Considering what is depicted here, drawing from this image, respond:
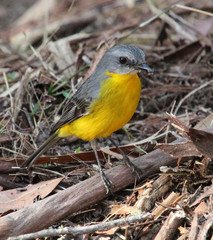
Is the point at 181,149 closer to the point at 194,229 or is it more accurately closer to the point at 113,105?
the point at 194,229

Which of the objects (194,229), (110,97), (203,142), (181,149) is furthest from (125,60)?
(194,229)

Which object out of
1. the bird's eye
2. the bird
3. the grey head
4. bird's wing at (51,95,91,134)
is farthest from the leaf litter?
the bird's eye

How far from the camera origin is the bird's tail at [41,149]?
557cm

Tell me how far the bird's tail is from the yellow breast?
0.67 m

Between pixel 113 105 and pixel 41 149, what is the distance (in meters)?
1.32

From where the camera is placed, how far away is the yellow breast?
5109 mm

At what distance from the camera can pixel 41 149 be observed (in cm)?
574

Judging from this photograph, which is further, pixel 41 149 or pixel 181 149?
pixel 41 149

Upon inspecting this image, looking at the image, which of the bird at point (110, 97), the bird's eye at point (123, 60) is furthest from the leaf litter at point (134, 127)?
the bird's eye at point (123, 60)

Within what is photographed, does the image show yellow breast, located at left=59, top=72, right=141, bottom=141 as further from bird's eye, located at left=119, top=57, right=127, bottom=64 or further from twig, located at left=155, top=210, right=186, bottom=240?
twig, located at left=155, top=210, right=186, bottom=240

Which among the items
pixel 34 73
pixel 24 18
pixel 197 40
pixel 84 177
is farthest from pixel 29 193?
pixel 24 18

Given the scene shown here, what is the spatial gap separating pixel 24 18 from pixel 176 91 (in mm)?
6541

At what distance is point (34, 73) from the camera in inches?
290

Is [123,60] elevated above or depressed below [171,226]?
above
